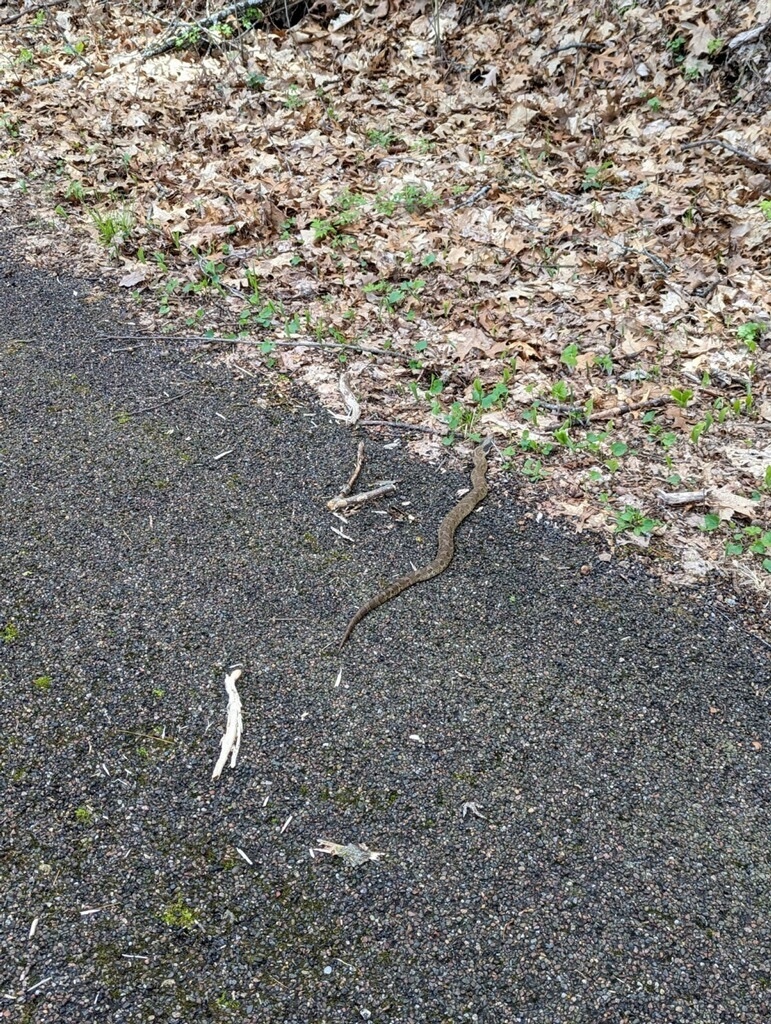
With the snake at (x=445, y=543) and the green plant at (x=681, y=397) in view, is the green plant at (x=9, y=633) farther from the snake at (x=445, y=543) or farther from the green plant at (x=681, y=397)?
the green plant at (x=681, y=397)

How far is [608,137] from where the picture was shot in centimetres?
708

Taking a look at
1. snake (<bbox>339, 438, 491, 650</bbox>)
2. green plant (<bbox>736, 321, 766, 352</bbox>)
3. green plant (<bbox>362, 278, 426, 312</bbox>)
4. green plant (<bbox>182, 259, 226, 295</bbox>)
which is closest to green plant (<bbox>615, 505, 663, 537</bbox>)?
snake (<bbox>339, 438, 491, 650</bbox>)

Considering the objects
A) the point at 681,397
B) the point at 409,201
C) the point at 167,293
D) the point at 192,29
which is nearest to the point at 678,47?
the point at 409,201

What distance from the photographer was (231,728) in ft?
9.39

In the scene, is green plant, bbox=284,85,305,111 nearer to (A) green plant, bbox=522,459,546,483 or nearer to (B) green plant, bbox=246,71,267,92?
(B) green plant, bbox=246,71,267,92

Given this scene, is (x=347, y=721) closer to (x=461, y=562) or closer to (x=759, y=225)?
(x=461, y=562)

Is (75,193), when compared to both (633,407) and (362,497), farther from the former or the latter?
(633,407)

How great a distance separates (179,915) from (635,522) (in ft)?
8.45

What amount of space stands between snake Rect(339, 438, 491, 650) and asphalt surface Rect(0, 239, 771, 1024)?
0.05m

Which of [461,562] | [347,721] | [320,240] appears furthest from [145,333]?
[347,721]

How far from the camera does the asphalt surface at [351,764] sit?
7.29 ft

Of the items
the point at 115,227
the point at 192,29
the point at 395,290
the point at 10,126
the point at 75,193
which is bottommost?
the point at 395,290

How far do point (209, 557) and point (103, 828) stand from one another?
1323 mm

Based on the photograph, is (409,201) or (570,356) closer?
(570,356)
